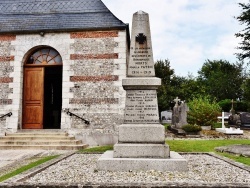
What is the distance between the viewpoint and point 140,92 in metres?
6.61

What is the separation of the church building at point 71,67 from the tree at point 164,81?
1854 cm

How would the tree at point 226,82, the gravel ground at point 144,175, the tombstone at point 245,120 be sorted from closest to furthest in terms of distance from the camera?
1. the gravel ground at point 144,175
2. the tombstone at point 245,120
3. the tree at point 226,82

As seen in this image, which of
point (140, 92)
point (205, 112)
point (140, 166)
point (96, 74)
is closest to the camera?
point (140, 166)

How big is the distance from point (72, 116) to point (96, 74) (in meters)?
1.98

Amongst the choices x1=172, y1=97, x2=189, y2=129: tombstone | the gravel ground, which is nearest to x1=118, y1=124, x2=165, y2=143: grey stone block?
the gravel ground

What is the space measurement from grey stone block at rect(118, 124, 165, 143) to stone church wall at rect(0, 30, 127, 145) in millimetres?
5368

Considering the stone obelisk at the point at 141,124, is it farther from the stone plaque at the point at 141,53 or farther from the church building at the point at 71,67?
the church building at the point at 71,67

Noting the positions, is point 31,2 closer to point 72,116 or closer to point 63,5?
point 63,5

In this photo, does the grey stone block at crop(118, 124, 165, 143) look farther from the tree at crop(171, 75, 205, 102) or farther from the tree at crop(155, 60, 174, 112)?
the tree at crop(171, 75, 205, 102)

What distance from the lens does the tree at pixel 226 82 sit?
4681cm

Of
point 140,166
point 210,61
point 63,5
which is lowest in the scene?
point 140,166

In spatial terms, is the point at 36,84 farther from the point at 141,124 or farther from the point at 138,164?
the point at 138,164

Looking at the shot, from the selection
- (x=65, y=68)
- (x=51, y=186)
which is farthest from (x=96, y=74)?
(x=51, y=186)

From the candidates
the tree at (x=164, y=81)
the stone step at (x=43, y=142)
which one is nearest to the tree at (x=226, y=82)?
the tree at (x=164, y=81)
